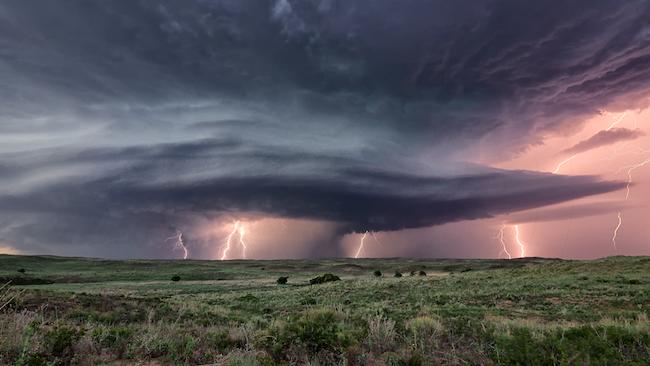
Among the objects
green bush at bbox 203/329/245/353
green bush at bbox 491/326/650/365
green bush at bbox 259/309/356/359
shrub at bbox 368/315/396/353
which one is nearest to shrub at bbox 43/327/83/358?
green bush at bbox 203/329/245/353

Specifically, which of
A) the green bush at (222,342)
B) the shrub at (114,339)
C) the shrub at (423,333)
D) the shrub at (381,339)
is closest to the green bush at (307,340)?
the shrub at (381,339)

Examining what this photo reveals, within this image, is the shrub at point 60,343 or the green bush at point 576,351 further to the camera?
the shrub at point 60,343

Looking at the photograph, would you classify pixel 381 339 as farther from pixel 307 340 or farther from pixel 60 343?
pixel 60 343

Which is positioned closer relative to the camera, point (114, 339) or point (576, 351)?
point (576, 351)

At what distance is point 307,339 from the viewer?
29.3 feet

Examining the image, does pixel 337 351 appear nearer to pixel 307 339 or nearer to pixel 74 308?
pixel 307 339

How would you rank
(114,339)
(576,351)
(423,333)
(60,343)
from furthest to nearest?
(423,333), (114,339), (60,343), (576,351)

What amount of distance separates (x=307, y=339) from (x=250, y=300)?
23.2m

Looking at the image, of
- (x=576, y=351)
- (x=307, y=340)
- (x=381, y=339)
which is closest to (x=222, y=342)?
(x=307, y=340)

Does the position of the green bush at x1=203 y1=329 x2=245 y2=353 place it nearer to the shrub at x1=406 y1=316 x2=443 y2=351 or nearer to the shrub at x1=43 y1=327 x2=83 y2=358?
the shrub at x1=43 y1=327 x2=83 y2=358

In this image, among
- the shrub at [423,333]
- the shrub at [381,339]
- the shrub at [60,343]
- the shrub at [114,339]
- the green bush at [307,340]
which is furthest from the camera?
the shrub at [423,333]

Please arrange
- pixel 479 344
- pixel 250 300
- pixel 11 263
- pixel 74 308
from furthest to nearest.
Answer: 1. pixel 11 263
2. pixel 250 300
3. pixel 74 308
4. pixel 479 344

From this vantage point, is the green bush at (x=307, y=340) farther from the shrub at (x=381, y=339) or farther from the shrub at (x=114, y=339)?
the shrub at (x=114, y=339)

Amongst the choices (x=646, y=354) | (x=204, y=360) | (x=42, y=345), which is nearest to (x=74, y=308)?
(x=42, y=345)
